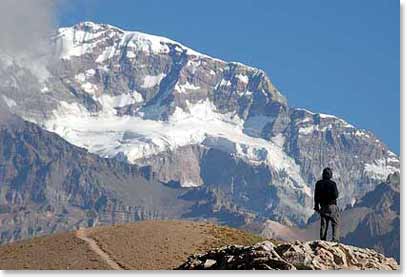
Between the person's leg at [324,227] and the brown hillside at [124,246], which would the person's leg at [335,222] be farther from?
the brown hillside at [124,246]

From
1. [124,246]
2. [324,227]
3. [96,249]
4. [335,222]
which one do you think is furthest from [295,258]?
[96,249]

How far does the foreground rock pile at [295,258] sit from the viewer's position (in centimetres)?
3412

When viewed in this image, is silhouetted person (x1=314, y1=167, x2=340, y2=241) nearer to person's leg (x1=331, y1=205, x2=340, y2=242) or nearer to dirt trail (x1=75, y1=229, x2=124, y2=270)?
person's leg (x1=331, y1=205, x2=340, y2=242)

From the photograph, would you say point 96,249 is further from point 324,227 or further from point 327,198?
point 327,198

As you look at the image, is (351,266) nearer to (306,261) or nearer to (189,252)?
(306,261)

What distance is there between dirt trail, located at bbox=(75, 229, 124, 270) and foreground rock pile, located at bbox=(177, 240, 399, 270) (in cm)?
1029

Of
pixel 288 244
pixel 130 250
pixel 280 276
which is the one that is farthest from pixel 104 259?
pixel 280 276

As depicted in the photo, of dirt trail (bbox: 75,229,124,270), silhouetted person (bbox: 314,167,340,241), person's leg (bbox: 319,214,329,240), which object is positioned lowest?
dirt trail (bbox: 75,229,124,270)

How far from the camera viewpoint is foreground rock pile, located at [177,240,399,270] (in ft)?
112

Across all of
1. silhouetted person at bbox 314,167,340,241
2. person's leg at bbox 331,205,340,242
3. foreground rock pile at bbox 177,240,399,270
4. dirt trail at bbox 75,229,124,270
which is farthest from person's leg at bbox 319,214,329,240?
dirt trail at bbox 75,229,124,270

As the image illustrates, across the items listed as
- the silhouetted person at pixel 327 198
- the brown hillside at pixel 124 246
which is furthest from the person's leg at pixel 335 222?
the brown hillside at pixel 124 246

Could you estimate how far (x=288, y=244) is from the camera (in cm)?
3734

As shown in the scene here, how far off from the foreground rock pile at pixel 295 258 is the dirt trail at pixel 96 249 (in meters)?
10.3

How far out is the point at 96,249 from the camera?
52.7 meters
